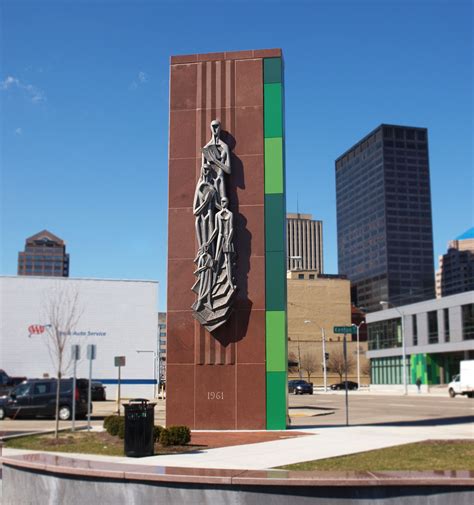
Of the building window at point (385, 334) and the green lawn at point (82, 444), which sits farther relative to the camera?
the building window at point (385, 334)

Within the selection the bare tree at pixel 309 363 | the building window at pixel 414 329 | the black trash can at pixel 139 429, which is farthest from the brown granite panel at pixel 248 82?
the bare tree at pixel 309 363

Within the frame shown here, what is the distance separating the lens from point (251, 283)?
66.2ft

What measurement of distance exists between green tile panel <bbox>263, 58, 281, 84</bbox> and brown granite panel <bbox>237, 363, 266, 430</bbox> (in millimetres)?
8838

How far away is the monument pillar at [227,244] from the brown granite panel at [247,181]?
3 centimetres

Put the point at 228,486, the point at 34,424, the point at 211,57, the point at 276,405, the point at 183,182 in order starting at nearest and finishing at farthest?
the point at 228,486 < the point at 276,405 < the point at 183,182 < the point at 211,57 < the point at 34,424

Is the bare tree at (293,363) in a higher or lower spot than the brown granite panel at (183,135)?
lower

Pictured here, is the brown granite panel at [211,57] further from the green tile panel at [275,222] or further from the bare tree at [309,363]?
the bare tree at [309,363]

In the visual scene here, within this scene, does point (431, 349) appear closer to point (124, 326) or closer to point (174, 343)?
point (124, 326)

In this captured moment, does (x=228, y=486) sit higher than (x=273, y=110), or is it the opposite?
(x=273, y=110)

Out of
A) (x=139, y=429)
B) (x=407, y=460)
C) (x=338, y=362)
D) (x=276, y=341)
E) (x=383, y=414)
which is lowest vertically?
(x=383, y=414)

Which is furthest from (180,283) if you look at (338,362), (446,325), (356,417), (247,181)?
(338,362)

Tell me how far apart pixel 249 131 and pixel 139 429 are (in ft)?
35.0

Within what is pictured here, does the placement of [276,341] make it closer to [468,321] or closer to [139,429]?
[139,429]

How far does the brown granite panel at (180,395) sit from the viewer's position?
782 inches
